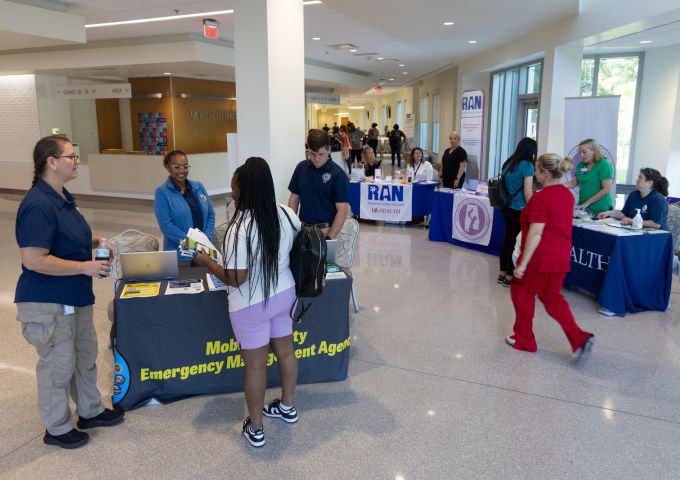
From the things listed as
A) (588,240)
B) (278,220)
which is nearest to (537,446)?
(278,220)

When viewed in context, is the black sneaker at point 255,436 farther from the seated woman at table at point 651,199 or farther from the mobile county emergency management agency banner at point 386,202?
the mobile county emergency management agency banner at point 386,202

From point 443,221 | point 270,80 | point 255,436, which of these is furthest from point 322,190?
point 443,221

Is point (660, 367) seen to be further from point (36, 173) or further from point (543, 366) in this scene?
point (36, 173)

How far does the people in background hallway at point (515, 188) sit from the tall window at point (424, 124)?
1690cm

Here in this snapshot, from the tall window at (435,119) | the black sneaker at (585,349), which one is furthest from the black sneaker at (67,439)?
the tall window at (435,119)

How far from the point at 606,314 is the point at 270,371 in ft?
10.0

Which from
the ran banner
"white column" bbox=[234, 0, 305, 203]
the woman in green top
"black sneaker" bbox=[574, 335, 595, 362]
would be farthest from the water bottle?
the ran banner

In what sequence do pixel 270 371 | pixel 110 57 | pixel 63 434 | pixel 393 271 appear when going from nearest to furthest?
pixel 63 434 < pixel 270 371 < pixel 393 271 < pixel 110 57

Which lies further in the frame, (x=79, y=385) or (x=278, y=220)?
(x=79, y=385)

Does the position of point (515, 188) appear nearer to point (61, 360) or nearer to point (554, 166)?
point (554, 166)

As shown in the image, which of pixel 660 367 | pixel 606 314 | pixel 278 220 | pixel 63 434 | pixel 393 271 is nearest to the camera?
pixel 278 220

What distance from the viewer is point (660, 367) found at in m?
3.60

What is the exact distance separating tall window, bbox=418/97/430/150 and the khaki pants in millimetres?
20273

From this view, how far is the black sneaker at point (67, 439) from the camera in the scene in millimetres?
2648
